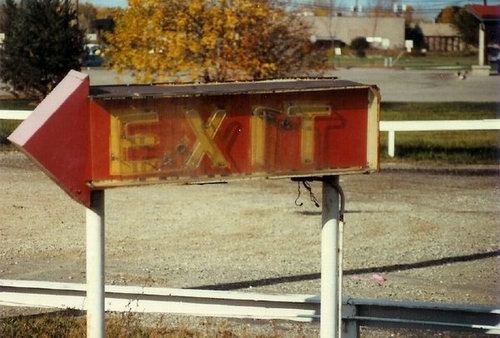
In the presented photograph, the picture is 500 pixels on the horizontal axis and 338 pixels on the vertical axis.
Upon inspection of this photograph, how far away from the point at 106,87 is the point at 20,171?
11.9 meters

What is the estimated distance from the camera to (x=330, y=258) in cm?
531

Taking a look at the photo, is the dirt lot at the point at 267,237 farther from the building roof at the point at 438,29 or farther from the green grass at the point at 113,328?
the building roof at the point at 438,29

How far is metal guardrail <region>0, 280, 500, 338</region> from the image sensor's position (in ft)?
22.1

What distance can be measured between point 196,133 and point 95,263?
0.79 m

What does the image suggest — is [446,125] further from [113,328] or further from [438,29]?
[438,29]

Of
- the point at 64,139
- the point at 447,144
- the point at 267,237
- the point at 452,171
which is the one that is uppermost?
the point at 447,144

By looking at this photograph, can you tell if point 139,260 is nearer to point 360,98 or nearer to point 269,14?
point 360,98

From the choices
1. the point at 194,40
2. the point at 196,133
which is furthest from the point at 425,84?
the point at 196,133

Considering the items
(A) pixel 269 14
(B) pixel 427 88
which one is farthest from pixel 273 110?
(B) pixel 427 88

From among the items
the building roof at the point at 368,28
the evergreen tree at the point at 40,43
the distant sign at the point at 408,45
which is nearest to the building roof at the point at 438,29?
the building roof at the point at 368,28

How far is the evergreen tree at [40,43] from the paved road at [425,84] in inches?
199

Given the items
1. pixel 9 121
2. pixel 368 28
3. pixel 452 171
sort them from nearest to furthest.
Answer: pixel 452 171
pixel 9 121
pixel 368 28

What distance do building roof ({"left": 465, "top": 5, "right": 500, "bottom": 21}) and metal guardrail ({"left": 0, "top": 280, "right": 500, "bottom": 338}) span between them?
52240mm

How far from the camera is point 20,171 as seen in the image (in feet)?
55.5
